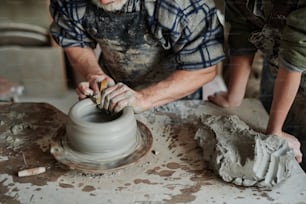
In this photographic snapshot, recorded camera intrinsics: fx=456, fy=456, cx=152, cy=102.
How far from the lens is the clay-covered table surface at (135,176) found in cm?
98

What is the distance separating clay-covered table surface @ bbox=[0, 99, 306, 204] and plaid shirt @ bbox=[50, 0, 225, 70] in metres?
0.18

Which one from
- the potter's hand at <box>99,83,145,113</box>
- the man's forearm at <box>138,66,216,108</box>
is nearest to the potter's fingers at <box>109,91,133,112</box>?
the potter's hand at <box>99,83,145,113</box>

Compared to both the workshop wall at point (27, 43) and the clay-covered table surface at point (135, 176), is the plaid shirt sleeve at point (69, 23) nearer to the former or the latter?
the clay-covered table surface at point (135, 176)

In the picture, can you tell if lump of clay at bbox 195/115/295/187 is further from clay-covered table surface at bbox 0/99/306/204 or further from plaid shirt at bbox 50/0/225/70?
plaid shirt at bbox 50/0/225/70

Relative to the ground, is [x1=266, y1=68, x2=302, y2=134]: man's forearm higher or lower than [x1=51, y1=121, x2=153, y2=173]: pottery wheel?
higher

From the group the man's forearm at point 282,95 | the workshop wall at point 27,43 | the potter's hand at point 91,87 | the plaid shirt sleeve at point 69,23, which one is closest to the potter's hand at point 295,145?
the man's forearm at point 282,95

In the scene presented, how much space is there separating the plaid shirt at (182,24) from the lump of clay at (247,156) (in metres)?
0.22

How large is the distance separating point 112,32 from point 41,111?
30 centimetres

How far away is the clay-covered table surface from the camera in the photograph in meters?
0.98

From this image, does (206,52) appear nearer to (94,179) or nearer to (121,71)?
(121,71)

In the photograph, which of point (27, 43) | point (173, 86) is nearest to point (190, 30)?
point (173, 86)

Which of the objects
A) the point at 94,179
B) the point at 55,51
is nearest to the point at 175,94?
the point at 94,179

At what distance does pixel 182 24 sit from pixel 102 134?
37 centimetres

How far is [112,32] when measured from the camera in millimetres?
1272
